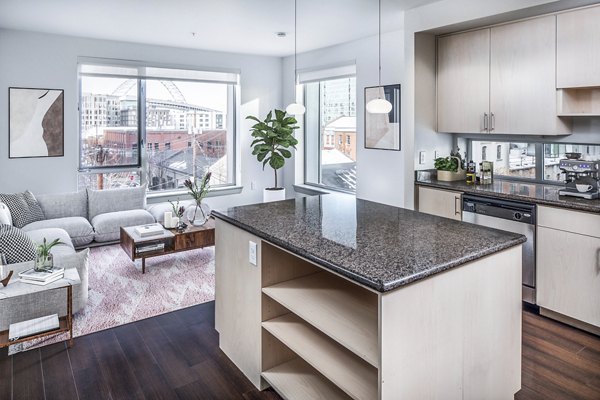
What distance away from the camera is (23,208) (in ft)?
15.3

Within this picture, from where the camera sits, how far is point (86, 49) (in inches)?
211

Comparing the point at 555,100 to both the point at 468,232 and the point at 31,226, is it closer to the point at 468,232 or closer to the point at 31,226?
the point at 468,232

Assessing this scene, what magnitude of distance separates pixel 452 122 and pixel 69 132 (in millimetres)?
4516

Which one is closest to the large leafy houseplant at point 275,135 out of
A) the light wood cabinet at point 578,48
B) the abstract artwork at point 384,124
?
the abstract artwork at point 384,124

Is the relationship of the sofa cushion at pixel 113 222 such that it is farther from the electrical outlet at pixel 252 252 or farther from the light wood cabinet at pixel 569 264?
the light wood cabinet at pixel 569 264

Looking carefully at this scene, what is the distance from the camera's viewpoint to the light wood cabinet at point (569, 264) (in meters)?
2.92

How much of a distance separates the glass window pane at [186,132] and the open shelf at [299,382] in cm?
450

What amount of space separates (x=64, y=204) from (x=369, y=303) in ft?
14.4

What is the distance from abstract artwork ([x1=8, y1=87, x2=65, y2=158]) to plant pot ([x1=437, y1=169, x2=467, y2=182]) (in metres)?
4.48

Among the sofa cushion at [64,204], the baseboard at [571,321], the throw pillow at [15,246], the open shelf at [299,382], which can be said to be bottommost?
the open shelf at [299,382]

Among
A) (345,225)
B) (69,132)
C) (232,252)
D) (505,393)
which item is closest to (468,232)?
(345,225)

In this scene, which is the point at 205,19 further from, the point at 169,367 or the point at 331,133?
the point at 169,367

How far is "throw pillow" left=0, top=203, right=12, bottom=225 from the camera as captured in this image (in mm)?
4084

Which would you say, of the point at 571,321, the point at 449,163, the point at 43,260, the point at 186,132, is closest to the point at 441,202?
the point at 449,163
